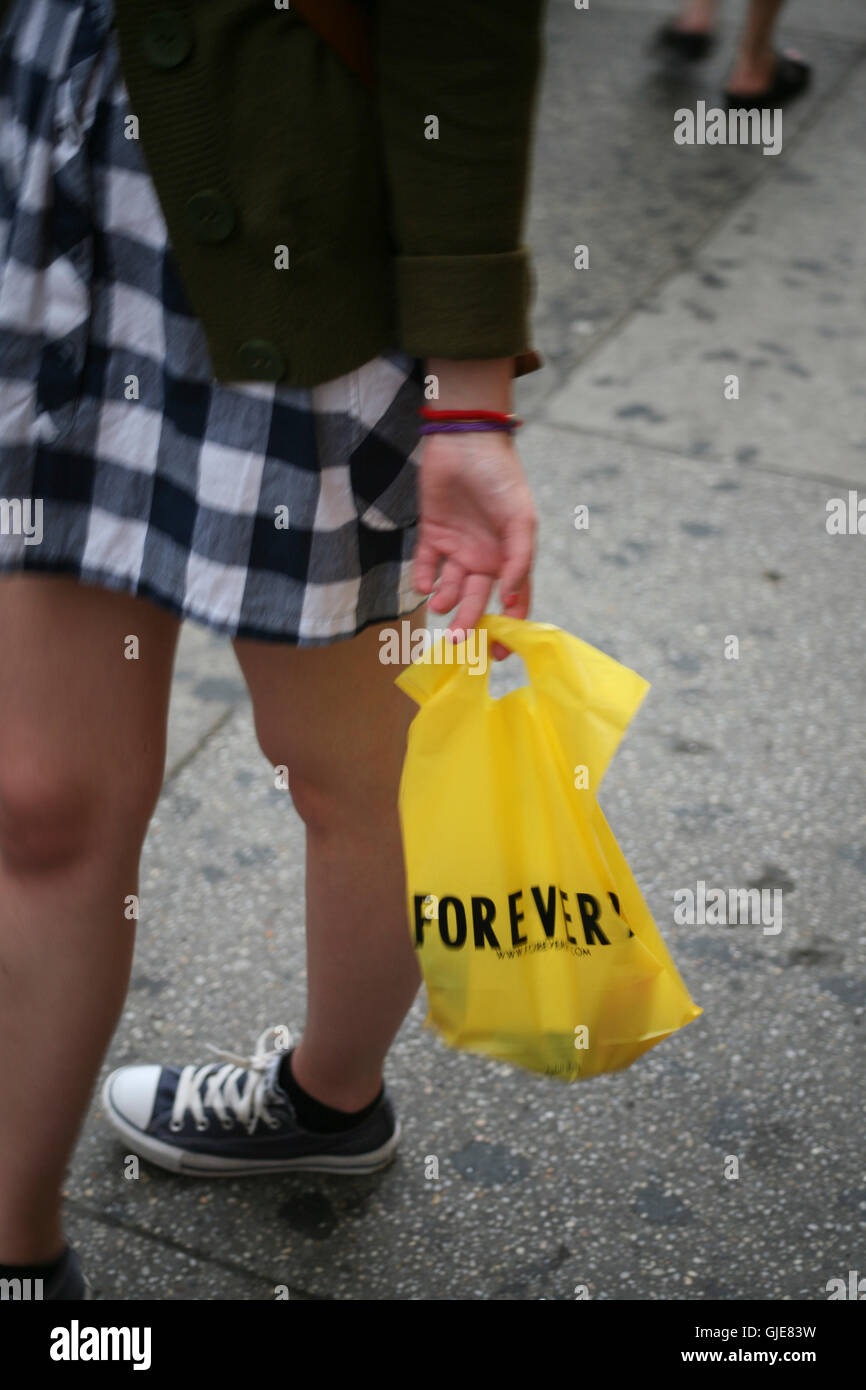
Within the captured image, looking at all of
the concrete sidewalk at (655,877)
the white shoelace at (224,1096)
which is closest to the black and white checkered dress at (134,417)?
the white shoelace at (224,1096)

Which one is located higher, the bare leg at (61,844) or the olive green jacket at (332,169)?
the olive green jacket at (332,169)

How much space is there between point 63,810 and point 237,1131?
696 millimetres

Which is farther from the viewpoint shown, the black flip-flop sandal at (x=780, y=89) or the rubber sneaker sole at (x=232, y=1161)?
the black flip-flop sandal at (x=780, y=89)

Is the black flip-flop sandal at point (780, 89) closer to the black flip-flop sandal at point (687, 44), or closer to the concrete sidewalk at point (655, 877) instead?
the black flip-flop sandal at point (687, 44)

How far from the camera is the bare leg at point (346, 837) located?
4.98 feet

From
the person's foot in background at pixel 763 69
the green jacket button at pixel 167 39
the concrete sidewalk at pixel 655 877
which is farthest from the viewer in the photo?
the person's foot in background at pixel 763 69

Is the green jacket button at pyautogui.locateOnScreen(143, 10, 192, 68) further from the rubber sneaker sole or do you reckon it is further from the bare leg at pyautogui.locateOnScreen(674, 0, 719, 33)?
the bare leg at pyautogui.locateOnScreen(674, 0, 719, 33)

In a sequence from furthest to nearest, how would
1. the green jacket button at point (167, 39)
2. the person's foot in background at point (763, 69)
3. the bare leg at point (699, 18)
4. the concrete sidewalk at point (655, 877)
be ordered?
the bare leg at point (699, 18) → the person's foot in background at point (763, 69) → the concrete sidewalk at point (655, 877) → the green jacket button at point (167, 39)

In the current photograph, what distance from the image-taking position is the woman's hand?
1351 mm

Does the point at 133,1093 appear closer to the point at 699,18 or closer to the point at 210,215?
the point at 210,215

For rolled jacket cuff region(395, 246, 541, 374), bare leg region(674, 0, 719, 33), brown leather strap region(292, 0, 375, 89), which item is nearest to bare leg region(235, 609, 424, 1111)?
rolled jacket cuff region(395, 246, 541, 374)

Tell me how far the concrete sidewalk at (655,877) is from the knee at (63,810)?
65cm
